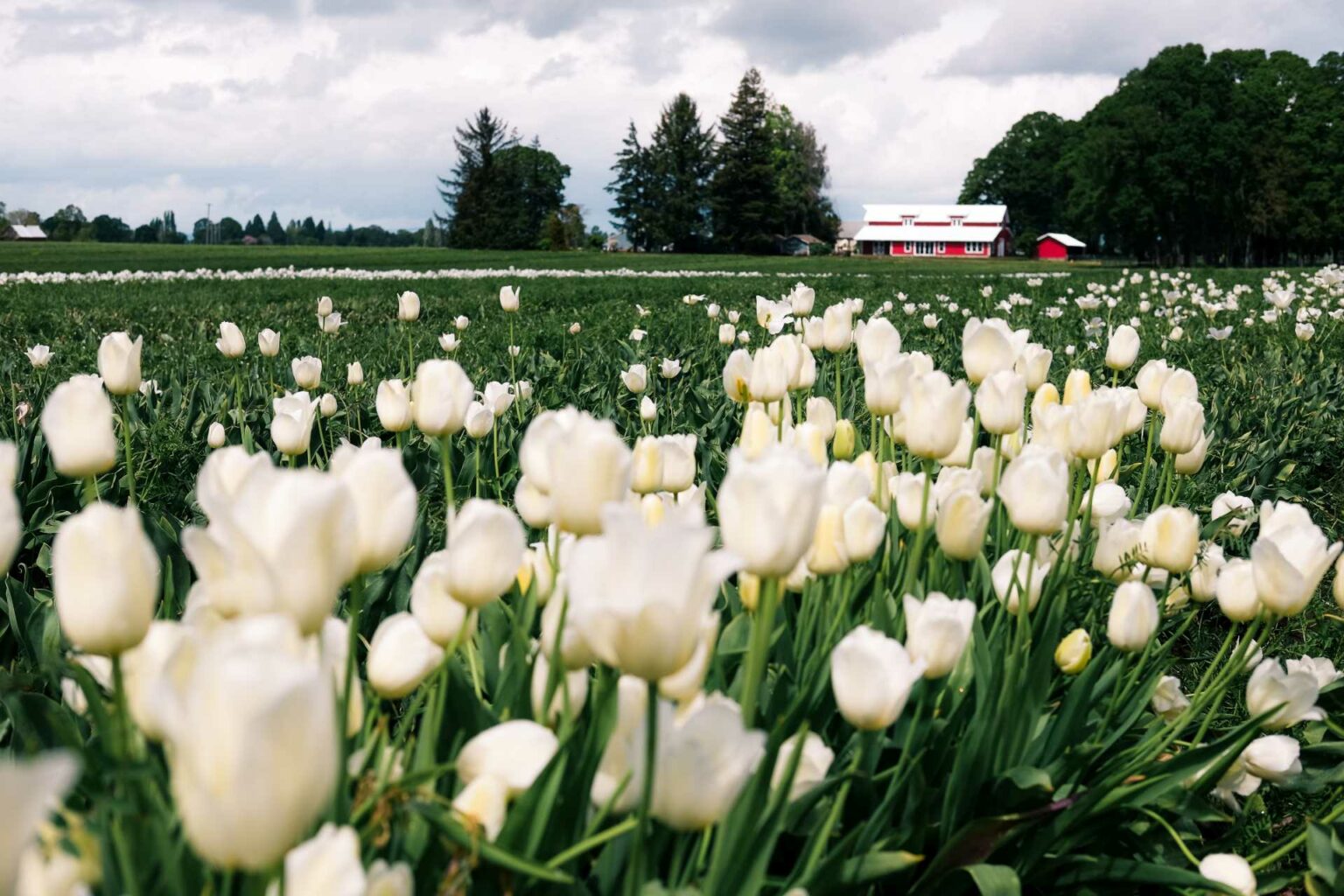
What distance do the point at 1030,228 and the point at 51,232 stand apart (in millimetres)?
89489

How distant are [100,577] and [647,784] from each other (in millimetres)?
481

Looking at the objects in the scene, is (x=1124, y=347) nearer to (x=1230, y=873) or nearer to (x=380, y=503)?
(x=1230, y=873)

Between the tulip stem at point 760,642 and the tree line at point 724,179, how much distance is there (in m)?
67.5

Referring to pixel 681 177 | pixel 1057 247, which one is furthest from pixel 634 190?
pixel 1057 247

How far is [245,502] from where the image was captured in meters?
0.88

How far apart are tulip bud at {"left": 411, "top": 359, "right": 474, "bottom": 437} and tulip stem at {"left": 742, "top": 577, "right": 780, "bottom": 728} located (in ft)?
2.49

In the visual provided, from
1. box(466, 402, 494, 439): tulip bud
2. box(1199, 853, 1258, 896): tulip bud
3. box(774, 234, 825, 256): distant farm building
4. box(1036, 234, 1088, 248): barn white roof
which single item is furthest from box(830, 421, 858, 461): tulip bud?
box(1036, 234, 1088, 248): barn white roof

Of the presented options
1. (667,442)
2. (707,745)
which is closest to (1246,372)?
(667,442)

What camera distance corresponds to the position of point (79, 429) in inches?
54.0

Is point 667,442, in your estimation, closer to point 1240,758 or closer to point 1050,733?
point 1050,733

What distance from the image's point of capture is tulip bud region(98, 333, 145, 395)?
222 cm

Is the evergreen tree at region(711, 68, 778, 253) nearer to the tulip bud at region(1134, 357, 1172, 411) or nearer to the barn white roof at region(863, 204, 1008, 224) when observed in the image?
the barn white roof at region(863, 204, 1008, 224)

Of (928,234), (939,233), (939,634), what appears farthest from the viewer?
(928,234)

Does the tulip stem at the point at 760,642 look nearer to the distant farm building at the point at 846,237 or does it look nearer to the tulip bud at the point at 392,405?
the tulip bud at the point at 392,405
